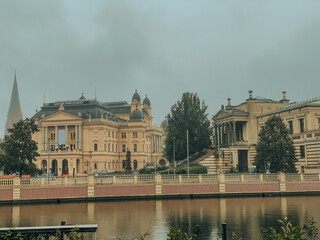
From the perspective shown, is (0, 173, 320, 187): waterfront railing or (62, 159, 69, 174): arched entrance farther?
(62, 159, 69, 174): arched entrance

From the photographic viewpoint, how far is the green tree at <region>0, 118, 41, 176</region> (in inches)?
2290

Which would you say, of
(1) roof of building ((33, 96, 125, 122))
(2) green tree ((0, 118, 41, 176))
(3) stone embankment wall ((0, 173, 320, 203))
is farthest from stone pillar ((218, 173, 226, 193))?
(1) roof of building ((33, 96, 125, 122))

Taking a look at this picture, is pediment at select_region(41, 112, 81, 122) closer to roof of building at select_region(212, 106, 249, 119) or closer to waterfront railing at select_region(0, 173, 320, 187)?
roof of building at select_region(212, 106, 249, 119)

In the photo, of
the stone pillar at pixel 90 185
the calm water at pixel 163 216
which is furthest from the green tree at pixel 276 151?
the stone pillar at pixel 90 185

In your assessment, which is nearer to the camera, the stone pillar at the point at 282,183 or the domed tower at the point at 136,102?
the stone pillar at the point at 282,183

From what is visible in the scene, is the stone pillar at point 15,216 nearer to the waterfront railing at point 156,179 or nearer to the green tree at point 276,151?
the waterfront railing at point 156,179

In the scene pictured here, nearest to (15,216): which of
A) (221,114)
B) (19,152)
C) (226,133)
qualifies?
(19,152)

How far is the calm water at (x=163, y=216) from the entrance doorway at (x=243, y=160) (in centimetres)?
4336

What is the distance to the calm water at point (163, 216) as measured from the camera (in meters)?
27.2

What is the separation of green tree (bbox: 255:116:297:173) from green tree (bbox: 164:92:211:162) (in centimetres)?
2427

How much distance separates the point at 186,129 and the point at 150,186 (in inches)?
1458

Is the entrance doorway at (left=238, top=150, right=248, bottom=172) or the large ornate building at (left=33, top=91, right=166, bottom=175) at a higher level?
the large ornate building at (left=33, top=91, right=166, bottom=175)

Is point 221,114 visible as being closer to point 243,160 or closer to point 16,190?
point 243,160

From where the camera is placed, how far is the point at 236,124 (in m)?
90.7
